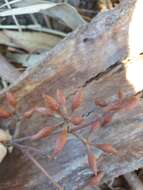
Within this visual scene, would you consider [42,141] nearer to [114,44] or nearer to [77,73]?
[77,73]

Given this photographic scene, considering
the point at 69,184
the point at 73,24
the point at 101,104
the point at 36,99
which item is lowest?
the point at 69,184

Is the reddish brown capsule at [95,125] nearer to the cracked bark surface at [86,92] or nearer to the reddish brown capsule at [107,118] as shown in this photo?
the reddish brown capsule at [107,118]

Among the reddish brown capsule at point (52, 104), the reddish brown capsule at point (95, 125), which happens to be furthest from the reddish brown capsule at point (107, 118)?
the reddish brown capsule at point (52, 104)

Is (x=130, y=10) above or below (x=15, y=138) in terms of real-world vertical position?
above

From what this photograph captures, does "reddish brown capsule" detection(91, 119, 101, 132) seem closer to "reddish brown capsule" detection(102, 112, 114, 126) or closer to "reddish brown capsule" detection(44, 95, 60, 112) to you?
"reddish brown capsule" detection(102, 112, 114, 126)

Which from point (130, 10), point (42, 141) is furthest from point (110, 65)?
point (42, 141)

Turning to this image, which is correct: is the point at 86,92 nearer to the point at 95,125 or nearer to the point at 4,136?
the point at 95,125

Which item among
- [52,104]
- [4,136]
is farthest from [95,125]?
[4,136]

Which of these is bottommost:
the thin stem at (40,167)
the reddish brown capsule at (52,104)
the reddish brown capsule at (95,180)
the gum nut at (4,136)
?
the reddish brown capsule at (95,180)
